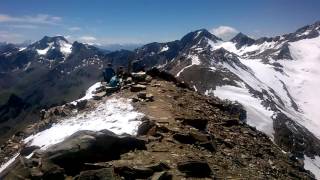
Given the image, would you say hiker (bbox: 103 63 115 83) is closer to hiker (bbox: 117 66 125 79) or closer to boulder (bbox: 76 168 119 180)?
hiker (bbox: 117 66 125 79)

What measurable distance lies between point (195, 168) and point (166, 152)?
2.45 meters

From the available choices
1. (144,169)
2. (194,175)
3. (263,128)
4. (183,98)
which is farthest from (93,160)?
(263,128)

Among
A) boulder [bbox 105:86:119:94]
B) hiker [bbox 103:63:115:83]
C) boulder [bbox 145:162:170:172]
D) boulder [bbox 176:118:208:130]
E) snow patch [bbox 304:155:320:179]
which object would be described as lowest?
snow patch [bbox 304:155:320:179]

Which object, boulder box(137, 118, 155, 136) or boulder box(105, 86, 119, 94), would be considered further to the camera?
boulder box(105, 86, 119, 94)

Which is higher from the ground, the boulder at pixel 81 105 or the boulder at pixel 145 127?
the boulder at pixel 145 127

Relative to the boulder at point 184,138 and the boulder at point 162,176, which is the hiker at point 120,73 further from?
the boulder at point 162,176

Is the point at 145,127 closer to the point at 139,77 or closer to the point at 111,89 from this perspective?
the point at 111,89

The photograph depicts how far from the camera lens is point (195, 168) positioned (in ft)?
74.4

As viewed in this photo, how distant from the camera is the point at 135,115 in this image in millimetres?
31266

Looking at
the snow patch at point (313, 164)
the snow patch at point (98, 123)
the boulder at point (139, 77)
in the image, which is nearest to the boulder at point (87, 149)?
the snow patch at point (98, 123)

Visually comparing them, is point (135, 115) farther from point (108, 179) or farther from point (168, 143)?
point (108, 179)

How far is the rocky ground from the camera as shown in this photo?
2181 cm

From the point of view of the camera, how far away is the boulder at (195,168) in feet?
73.6

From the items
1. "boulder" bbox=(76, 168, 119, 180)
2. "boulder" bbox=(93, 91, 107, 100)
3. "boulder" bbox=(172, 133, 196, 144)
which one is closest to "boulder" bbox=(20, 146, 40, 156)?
"boulder" bbox=(172, 133, 196, 144)
